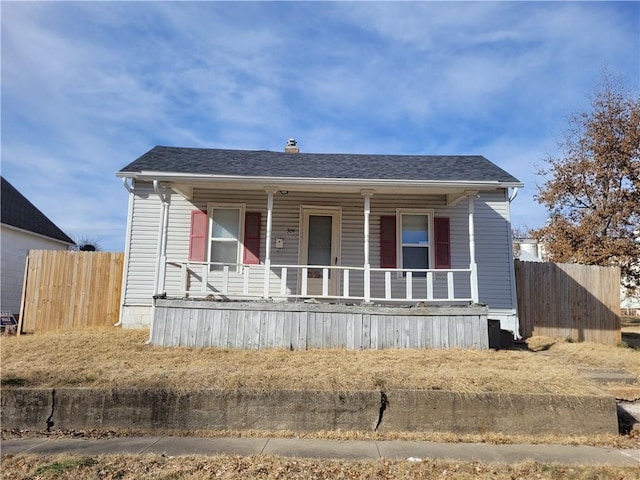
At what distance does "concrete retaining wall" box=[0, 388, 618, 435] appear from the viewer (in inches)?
209

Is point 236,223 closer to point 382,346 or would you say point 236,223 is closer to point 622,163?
point 382,346

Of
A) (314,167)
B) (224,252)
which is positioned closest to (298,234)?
(314,167)

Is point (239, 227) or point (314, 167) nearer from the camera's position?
point (239, 227)

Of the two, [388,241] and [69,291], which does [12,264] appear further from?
[388,241]

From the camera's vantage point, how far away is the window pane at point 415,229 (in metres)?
10.7

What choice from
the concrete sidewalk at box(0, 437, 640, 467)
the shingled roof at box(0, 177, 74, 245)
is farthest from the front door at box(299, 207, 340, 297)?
the shingled roof at box(0, 177, 74, 245)

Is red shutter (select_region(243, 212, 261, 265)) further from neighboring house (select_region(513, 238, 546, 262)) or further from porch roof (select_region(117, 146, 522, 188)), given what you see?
neighboring house (select_region(513, 238, 546, 262))

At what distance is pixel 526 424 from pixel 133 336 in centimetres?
744

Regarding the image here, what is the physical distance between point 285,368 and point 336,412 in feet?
4.54

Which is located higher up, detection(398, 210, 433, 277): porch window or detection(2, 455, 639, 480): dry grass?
detection(398, 210, 433, 277): porch window

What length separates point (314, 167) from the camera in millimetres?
10852

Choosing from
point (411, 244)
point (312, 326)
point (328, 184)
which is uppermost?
point (328, 184)

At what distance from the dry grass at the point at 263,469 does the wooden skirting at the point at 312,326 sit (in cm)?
367

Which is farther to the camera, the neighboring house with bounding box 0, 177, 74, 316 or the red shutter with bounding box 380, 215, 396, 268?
the neighboring house with bounding box 0, 177, 74, 316
